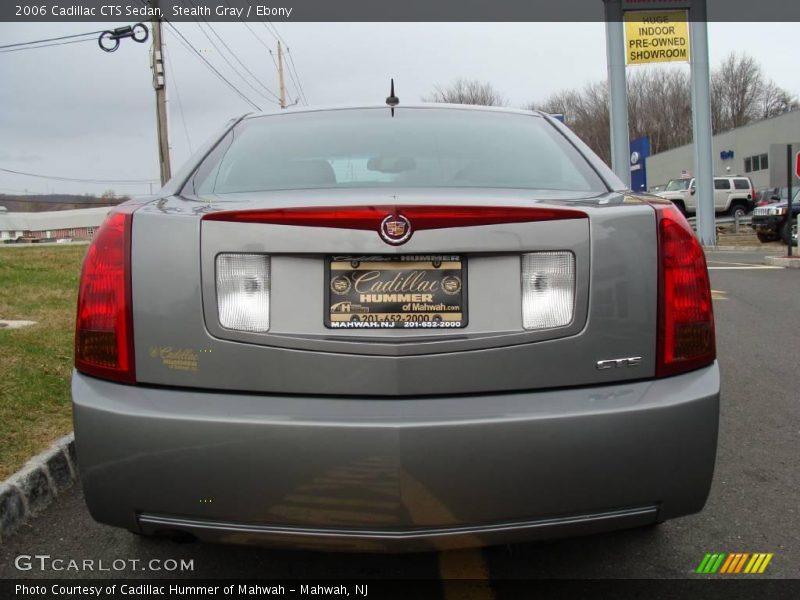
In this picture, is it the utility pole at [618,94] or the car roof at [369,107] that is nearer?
the car roof at [369,107]

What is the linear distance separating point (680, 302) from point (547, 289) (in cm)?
39

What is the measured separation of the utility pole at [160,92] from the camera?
1861cm

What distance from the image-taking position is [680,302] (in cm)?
184

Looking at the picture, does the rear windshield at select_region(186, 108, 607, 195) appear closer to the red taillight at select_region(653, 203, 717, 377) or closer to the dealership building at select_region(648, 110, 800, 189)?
the red taillight at select_region(653, 203, 717, 377)

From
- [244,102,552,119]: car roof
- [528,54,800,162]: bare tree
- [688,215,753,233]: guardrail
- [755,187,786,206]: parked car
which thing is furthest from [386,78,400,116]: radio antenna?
[528,54,800,162]: bare tree

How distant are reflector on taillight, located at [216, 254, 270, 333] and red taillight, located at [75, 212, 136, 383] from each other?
0.85ft

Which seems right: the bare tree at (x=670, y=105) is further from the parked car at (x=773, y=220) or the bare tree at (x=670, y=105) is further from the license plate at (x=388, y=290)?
the license plate at (x=388, y=290)

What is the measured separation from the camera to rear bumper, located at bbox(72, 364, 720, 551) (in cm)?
162

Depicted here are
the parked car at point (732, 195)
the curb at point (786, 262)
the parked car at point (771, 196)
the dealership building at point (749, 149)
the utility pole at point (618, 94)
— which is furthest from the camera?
the dealership building at point (749, 149)

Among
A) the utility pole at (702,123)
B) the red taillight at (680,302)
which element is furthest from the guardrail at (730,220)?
the red taillight at (680,302)

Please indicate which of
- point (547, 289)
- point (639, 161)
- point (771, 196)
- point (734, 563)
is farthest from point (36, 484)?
point (771, 196)

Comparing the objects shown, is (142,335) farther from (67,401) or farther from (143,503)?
(67,401)

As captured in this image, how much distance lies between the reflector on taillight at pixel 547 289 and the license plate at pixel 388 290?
7.4 inches

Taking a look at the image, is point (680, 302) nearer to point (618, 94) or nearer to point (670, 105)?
point (618, 94)
